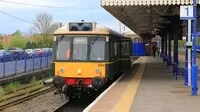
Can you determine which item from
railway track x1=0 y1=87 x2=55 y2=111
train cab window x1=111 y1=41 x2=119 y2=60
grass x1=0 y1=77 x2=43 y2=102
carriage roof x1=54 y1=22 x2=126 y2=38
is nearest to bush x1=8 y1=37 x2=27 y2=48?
grass x1=0 y1=77 x2=43 y2=102

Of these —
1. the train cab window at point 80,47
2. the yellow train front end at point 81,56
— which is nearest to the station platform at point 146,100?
the yellow train front end at point 81,56

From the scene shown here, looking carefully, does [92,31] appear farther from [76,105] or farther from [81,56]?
[76,105]

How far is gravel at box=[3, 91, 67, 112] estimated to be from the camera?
17.1 meters

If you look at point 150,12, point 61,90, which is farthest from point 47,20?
point 61,90

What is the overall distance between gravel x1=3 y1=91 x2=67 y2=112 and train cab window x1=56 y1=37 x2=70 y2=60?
1.91m

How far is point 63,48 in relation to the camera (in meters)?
17.6

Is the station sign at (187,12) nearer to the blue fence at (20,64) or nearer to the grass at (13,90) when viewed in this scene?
the grass at (13,90)

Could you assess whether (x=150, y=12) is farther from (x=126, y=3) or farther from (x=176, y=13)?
(x=126, y=3)

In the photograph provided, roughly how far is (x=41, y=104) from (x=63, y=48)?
261cm

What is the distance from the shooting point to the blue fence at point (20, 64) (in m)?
27.2

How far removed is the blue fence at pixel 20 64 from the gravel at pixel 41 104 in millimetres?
6094

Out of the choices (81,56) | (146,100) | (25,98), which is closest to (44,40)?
(25,98)

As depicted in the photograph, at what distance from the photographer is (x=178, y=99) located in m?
13.9

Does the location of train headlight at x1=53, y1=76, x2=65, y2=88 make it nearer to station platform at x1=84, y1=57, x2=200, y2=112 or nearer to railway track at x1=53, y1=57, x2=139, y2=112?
railway track at x1=53, y1=57, x2=139, y2=112
